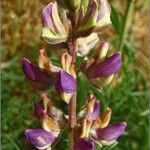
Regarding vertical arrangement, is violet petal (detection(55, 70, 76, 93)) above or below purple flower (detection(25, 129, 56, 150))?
above

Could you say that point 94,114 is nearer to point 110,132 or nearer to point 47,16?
point 110,132

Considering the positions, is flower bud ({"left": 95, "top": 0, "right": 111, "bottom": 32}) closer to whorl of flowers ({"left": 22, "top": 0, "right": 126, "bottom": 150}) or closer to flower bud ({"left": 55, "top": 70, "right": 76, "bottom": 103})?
whorl of flowers ({"left": 22, "top": 0, "right": 126, "bottom": 150})

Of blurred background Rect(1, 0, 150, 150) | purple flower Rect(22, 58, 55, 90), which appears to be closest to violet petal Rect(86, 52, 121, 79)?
purple flower Rect(22, 58, 55, 90)

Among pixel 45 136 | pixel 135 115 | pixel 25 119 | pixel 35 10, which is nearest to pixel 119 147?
pixel 135 115

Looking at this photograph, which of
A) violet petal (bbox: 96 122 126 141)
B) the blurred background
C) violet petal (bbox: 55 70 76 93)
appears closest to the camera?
violet petal (bbox: 55 70 76 93)

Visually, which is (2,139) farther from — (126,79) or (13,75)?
(126,79)

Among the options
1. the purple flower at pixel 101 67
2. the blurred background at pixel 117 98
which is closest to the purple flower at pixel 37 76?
the purple flower at pixel 101 67

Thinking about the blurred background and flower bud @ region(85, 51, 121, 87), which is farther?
the blurred background
